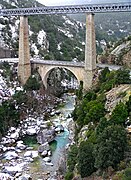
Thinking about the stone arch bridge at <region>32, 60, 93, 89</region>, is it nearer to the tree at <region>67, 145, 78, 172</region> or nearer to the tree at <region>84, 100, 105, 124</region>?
the tree at <region>84, 100, 105, 124</region>

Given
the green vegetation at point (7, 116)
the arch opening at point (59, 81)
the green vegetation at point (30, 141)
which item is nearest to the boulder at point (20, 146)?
the green vegetation at point (30, 141)

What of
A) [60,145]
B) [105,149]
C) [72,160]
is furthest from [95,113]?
[105,149]

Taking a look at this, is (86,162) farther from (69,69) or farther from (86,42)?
(69,69)

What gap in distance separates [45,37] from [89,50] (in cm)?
3530

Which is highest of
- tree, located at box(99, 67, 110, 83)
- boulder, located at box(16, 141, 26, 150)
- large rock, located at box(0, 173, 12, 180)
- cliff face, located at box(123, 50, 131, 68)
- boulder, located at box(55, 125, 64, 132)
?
cliff face, located at box(123, 50, 131, 68)

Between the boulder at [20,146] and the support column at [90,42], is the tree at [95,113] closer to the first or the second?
the boulder at [20,146]

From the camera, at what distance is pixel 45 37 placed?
78.8 meters

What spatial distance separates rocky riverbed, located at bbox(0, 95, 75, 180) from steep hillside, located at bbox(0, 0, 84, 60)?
2415cm

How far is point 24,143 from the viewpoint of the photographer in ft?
122

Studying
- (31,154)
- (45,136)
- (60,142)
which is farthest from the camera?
(45,136)

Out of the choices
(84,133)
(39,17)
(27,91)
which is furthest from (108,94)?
(39,17)

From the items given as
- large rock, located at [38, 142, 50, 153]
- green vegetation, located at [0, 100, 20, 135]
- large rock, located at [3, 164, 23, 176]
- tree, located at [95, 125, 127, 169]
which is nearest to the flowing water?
large rock, located at [38, 142, 50, 153]

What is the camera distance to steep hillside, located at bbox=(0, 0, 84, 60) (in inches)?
2771

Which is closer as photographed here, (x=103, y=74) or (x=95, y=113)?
(x=95, y=113)
